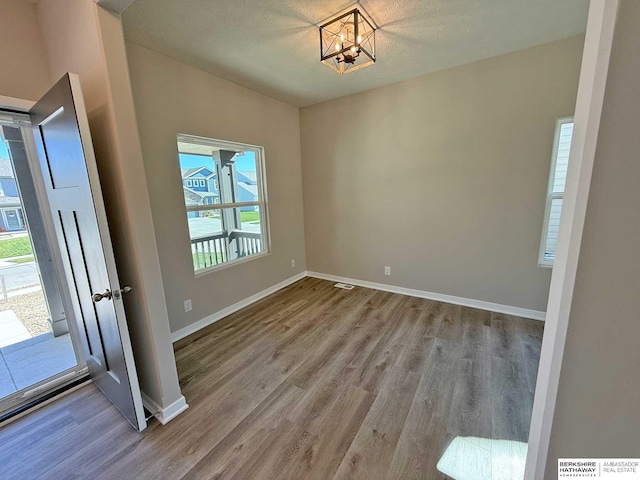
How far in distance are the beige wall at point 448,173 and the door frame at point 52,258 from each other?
2.95 meters

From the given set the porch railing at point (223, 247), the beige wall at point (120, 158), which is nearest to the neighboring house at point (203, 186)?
the porch railing at point (223, 247)

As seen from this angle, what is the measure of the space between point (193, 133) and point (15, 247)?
1.71 meters

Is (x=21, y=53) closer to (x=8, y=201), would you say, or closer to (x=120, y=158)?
(x=8, y=201)

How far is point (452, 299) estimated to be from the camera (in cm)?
324

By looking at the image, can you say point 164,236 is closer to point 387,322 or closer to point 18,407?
point 18,407

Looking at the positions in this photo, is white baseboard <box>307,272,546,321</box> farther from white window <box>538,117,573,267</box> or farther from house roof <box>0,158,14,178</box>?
house roof <box>0,158,14,178</box>

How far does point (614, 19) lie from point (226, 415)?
7.85 ft

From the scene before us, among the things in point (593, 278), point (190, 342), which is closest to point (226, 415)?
point (190, 342)

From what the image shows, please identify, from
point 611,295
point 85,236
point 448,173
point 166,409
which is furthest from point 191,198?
point 611,295

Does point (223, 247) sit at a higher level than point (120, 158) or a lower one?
lower

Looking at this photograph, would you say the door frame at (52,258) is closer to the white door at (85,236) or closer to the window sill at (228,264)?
the white door at (85,236)

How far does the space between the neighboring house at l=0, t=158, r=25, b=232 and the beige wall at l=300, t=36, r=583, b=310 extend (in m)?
3.09

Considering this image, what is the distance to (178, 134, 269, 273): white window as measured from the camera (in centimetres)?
279

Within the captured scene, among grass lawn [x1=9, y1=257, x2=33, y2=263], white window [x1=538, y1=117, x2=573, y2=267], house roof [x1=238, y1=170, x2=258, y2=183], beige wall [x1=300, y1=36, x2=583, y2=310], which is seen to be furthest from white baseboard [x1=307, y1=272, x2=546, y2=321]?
grass lawn [x1=9, y1=257, x2=33, y2=263]
